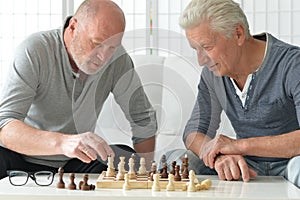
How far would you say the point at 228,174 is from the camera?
202 cm

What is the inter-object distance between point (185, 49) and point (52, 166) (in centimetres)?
70

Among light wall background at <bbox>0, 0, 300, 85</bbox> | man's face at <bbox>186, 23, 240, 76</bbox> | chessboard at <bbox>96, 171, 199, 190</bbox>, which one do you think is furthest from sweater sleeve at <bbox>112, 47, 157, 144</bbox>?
light wall background at <bbox>0, 0, 300, 85</bbox>

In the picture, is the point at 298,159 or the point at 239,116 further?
the point at 239,116

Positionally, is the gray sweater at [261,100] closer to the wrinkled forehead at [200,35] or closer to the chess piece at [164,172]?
the wrinkled forehead at [200,35]

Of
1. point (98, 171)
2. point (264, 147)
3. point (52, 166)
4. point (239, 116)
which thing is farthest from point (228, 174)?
point (52, 166)

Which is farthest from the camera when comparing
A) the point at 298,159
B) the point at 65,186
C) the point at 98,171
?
the point at 98,171

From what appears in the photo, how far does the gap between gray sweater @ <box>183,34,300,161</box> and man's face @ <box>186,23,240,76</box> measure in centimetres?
6

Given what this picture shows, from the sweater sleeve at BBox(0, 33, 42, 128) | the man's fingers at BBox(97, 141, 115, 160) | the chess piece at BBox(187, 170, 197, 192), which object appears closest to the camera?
the chess piece at BBox(187, 170, 197, 192)

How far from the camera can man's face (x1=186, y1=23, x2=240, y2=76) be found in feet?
7.34

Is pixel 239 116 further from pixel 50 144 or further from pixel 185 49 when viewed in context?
pixel 50 144

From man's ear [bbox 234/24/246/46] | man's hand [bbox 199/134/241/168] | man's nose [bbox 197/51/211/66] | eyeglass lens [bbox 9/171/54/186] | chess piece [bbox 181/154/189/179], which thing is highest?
man's ear [bbox 234/24/246/46]

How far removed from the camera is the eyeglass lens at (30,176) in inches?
74.9

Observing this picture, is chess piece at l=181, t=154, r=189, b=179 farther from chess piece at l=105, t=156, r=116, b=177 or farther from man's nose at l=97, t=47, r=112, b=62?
man's nose at l=97, t=47, r=112, b=62

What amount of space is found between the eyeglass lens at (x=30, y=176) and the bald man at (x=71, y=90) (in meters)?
0.09
